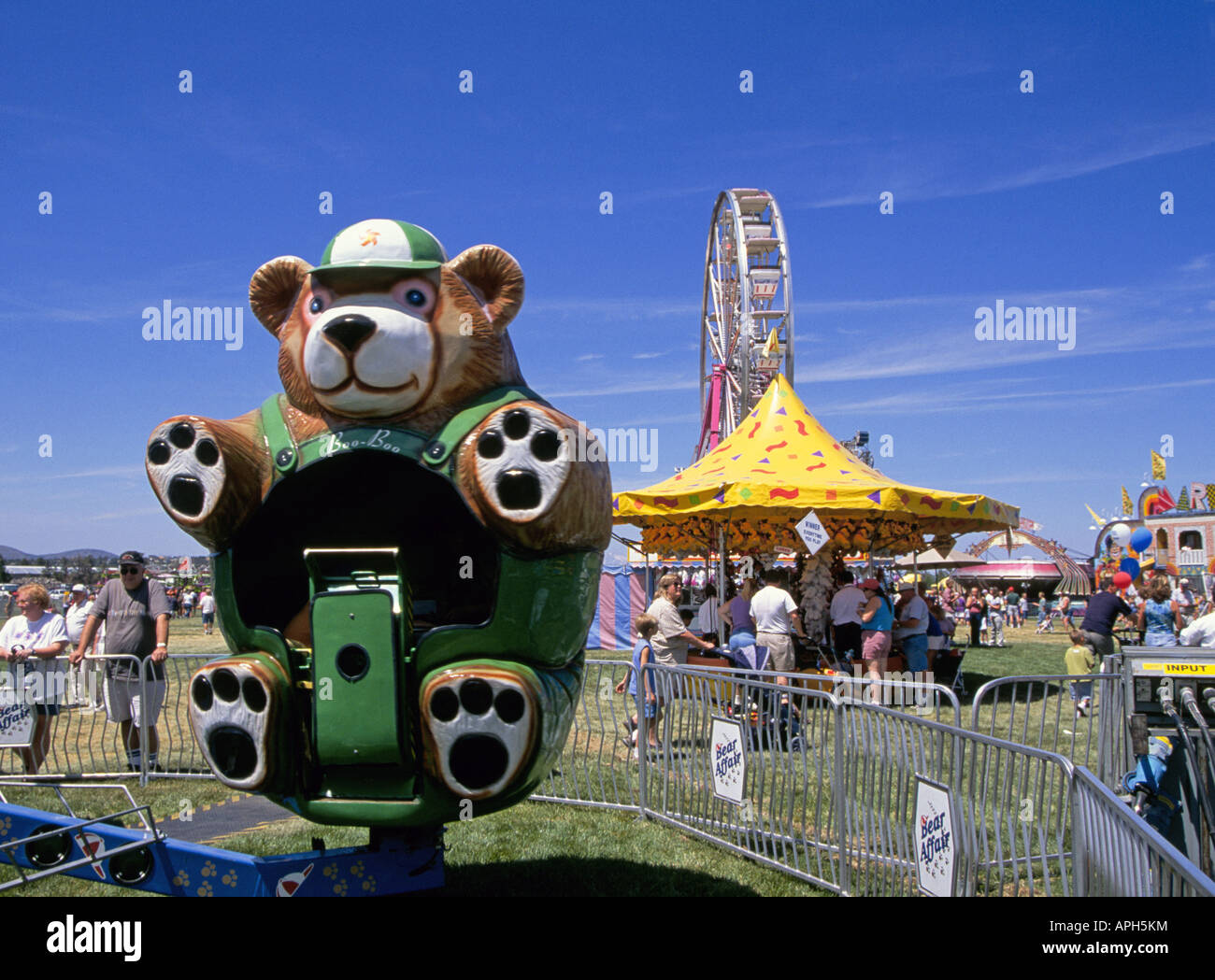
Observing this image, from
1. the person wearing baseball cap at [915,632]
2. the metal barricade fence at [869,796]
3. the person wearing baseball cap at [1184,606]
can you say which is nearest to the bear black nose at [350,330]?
the metal barricade fence at [869,796]

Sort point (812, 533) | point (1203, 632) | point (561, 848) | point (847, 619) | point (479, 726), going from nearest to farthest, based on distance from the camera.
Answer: point (479, 726) → point (561, 848) → point (1203, 632) → point (812, 533) → point (847, 619)

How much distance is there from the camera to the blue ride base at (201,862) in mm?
3521

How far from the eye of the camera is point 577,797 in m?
6.91

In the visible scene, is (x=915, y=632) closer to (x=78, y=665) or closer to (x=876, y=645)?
(x=876, y=645)

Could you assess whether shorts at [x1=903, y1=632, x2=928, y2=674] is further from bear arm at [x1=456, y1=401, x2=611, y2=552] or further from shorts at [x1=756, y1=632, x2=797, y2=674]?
bear arm at [x1=456, y1=401, x2=611, y2=552]

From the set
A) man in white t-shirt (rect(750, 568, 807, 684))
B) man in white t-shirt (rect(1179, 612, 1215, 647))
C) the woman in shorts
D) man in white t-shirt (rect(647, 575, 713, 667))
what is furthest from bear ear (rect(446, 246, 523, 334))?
the woman in shorts

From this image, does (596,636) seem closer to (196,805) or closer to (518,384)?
(196,805)

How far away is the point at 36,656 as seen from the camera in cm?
723

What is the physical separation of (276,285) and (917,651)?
403 inches

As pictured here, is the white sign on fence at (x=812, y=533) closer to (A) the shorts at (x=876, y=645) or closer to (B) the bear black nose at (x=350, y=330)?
(A) the shorts at (x=876, y=645)

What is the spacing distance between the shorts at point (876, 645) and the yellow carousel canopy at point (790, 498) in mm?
1555

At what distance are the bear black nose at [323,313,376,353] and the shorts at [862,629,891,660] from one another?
8.55m

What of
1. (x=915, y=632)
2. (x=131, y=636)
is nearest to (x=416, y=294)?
(x=131, y=636)
